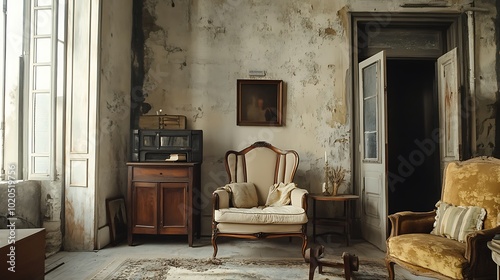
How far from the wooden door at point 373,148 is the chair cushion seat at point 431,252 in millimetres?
1223

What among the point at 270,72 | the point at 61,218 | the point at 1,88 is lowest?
the point at 61,218

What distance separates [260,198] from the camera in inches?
157

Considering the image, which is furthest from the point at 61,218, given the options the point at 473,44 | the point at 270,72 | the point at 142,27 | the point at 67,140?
the point at 473,44

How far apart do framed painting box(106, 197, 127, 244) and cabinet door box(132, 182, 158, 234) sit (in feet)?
0.93

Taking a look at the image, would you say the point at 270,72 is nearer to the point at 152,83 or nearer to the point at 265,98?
the point at 265,98

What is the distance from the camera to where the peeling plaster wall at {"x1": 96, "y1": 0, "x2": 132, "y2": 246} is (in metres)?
3.77

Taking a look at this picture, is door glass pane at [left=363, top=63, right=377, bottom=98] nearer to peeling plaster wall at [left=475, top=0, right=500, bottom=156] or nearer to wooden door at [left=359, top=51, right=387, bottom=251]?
wooden door at [left=359, top=51, right=387, bottom=251]

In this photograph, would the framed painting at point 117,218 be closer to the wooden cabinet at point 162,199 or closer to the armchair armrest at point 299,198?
the wooden cabinet at point 162,199

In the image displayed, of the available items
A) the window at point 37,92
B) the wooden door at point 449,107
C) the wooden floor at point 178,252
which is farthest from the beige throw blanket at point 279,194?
the window at point 37,92

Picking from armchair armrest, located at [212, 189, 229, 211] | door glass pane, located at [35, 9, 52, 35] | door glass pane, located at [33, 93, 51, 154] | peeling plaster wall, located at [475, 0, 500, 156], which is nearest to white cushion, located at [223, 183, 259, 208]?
armchair armrest, located at [212, 189, 229, 211]

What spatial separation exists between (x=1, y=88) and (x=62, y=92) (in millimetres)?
521

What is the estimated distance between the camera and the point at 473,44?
14.5 ft

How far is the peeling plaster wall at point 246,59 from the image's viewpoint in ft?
14.6

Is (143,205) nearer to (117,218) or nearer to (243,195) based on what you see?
(117,218)
